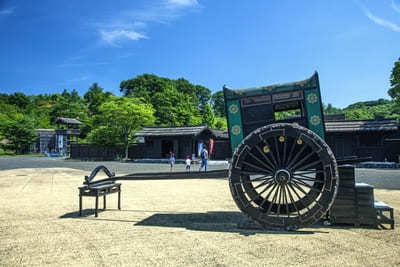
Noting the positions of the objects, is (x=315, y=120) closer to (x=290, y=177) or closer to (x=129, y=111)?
(x=290, y=177)

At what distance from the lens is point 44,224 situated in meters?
5.52

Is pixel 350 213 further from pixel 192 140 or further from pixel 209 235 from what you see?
pixel 192 140

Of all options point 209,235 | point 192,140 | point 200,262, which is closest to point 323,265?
point 200,262

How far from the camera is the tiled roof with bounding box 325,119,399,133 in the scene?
2275 centimetres

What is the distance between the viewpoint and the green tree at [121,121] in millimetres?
34062

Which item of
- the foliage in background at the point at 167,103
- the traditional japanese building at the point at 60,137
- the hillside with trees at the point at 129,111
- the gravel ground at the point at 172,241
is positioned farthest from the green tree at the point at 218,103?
the gravel ground at the point at 172,241

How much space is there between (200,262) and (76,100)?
81.7 meters

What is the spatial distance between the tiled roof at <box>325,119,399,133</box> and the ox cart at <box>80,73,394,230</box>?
21.1 m

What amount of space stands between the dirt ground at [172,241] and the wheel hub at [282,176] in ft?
3.05

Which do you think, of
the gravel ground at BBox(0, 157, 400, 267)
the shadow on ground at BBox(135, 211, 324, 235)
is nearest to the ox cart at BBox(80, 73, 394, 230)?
the shadow on ground at BBox(135, 211, 324, 235)

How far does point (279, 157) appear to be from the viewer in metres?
4.92

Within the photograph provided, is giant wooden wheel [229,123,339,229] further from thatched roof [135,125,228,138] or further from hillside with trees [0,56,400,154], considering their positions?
thatched roof [135,125,228,138]

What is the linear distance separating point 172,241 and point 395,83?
2584 centimetres

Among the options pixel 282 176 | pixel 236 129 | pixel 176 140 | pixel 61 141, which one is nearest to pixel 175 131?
pixel 176 140
